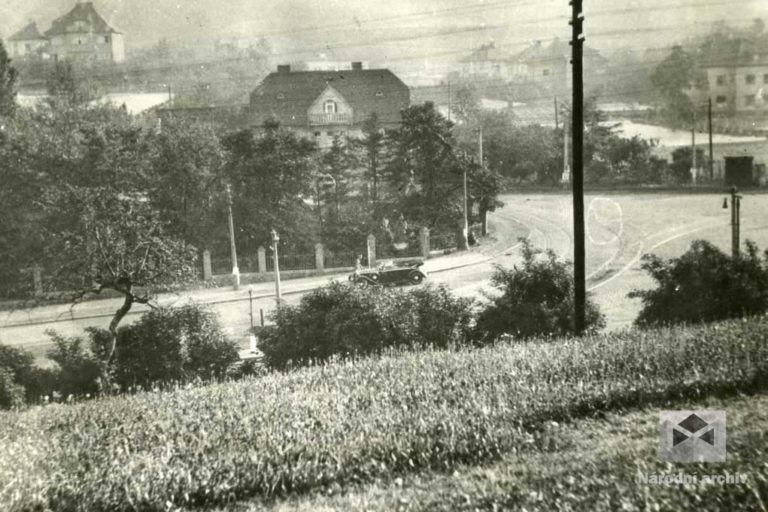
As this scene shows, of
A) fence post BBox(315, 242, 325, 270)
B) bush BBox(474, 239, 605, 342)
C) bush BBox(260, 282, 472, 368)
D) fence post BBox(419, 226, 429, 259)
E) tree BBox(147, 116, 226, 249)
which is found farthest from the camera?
tree BBox(147, 116, 226, 249)

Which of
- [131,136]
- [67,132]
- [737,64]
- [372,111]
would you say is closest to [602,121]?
[737,64]

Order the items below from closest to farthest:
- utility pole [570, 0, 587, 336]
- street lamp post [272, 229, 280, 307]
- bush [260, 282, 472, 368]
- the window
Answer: utility pole [570, 0, 587, 336] → bush [260, 282, 472, 368] → street lamp post [272, 229, 280, 307] → the window

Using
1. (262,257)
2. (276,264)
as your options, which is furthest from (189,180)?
(276,264)

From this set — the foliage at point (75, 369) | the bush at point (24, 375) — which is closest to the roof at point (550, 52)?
the foliage at point (75, 369)

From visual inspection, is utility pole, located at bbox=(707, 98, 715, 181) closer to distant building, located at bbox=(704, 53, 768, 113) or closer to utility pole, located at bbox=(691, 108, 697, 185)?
utility pole, located at bbox=(691, 108, 697, 185)

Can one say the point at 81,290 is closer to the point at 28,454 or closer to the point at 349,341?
the point at 349,341

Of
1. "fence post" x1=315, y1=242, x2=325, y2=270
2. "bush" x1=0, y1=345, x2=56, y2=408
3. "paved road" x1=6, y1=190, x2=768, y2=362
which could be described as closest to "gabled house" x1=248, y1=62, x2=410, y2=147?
"fence post" x1=315, y1=242, x2=325, y2=270

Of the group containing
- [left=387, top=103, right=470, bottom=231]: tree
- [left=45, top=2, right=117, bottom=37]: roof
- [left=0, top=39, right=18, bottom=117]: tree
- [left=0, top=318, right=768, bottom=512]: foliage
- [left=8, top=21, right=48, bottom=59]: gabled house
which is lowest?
[left=0, top=318, right=768, bottom=512]: foliage
